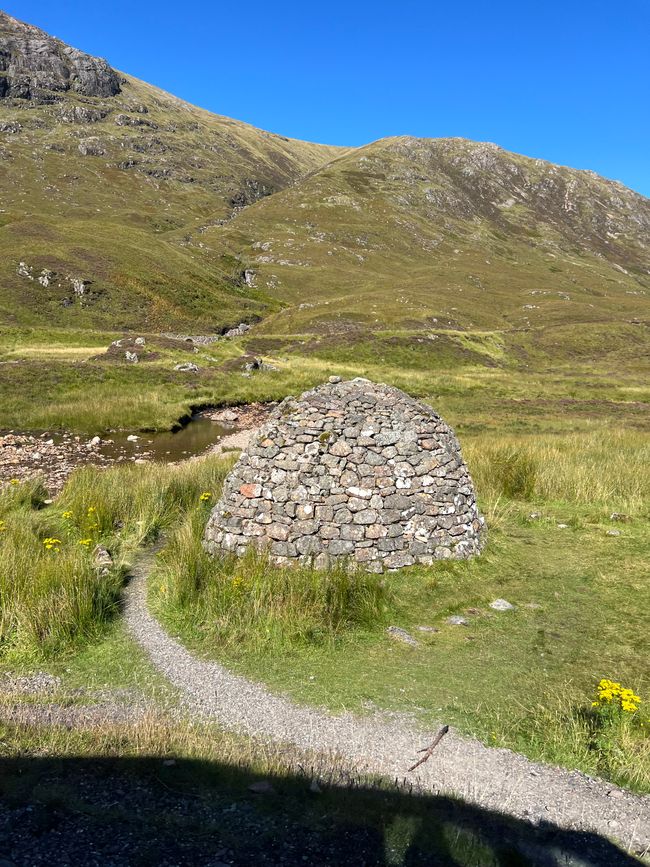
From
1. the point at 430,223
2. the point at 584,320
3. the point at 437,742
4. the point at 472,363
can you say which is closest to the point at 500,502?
the point at 437,742

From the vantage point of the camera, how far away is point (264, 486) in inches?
449

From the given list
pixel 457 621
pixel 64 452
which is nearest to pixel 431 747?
pixel 457 621

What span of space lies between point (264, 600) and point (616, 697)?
219 inches

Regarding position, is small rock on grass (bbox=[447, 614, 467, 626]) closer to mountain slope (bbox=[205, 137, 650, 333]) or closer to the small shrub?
the small shrub

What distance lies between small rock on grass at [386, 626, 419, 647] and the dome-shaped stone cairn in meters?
1.69

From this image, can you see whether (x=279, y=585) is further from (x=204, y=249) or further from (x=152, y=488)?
(x=204, y=249)

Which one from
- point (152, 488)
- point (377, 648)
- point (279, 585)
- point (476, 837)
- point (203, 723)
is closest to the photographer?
point (476, 837)

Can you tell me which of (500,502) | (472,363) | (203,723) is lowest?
(203,723)

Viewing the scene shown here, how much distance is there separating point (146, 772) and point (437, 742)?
3.41 metres

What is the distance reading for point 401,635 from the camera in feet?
30.1

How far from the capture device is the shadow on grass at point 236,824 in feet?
15.5

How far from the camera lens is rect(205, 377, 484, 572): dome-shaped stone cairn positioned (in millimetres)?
10984

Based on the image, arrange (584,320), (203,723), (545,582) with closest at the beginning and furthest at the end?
(203,723)
(545,582)
(584,320)

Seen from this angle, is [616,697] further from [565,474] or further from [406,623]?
[565,474]
